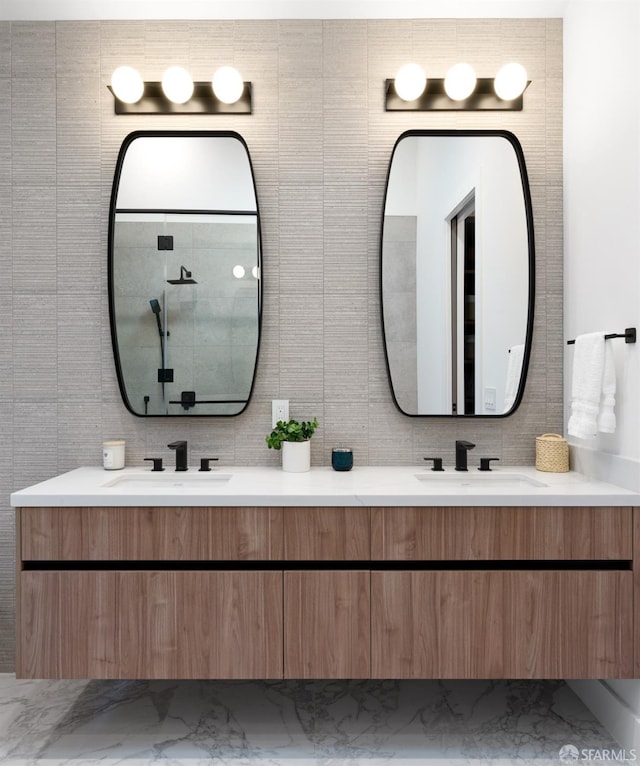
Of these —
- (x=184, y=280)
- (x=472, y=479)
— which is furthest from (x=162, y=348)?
(x=472, y=479)

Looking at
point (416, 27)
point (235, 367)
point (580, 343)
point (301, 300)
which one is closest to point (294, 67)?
point (416, 27)

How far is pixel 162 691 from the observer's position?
6.70 feet

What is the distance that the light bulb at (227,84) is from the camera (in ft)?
6.86

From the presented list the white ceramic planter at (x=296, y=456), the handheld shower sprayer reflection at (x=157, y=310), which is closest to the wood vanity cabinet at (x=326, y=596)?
the white ceramic planter at (x=296, y=456)

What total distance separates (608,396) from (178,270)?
151 cm

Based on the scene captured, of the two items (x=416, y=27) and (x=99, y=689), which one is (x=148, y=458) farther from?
(x=416, y=27)

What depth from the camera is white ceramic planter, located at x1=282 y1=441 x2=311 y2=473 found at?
6.72 ft

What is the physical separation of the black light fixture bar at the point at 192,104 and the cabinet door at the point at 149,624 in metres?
1.61

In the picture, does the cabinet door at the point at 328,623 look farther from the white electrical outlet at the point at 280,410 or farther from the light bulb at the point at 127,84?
the light bulb at the point at 127,84

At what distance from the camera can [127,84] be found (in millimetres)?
2100

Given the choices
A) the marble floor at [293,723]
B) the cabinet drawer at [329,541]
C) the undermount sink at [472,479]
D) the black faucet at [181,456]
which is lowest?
the marble floor at [293,723]

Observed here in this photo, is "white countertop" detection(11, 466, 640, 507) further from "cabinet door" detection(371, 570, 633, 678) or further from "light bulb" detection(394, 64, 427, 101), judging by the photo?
"light bulb" detection(394, 64, 427, 101)

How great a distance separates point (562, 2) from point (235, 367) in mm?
1764

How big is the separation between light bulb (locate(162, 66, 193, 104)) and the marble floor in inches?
83.2
